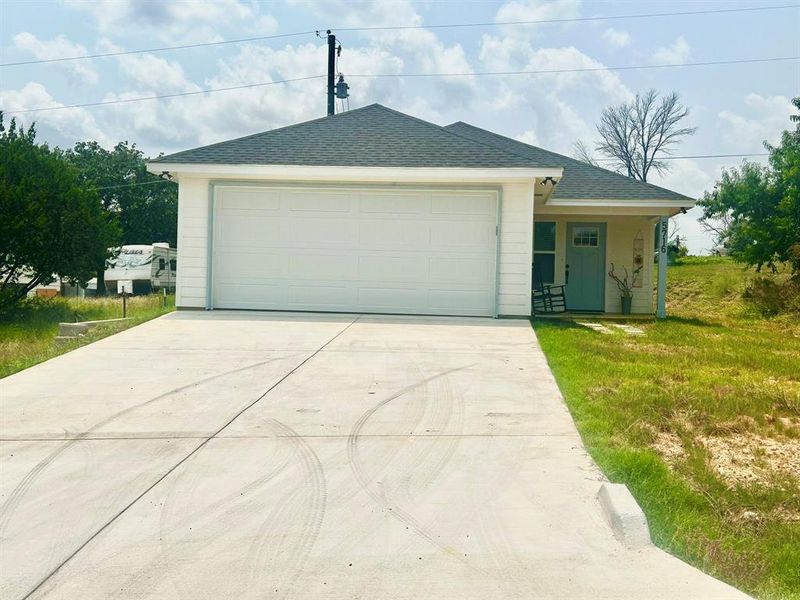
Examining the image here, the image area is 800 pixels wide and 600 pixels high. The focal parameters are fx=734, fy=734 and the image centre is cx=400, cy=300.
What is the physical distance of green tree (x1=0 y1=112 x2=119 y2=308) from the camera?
58.7ft

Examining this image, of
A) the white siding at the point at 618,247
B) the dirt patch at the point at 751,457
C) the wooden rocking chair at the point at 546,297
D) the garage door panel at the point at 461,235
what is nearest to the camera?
the dirt patch at the point at 751,457

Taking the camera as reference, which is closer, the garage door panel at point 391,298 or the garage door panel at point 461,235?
the garage door panel at point 461,235

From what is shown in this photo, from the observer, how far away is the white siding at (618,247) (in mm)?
17172

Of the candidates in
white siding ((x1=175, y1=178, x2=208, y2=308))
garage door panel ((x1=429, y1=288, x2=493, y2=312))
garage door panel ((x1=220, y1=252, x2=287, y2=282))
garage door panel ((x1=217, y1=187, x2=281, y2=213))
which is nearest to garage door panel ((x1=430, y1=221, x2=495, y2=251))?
garage door panel ((x1=429, y1=288, x2=493, y2=312))

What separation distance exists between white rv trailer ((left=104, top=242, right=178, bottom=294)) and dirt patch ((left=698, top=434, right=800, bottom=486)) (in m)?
24.7

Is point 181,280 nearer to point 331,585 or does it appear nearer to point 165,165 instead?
point 165,165

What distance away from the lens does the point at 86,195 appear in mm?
19875

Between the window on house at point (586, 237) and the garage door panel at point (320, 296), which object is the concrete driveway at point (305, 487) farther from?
the window on house at point (586, 237)

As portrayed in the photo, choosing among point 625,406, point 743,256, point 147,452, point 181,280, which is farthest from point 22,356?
point 743,256

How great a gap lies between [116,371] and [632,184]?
40.9 feet

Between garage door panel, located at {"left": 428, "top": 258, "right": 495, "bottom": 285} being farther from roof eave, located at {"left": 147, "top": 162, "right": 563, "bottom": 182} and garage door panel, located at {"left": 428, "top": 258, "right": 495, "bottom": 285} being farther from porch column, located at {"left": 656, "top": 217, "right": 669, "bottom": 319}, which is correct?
porch column, located at {"left": 656, "top": 217, "right": 669, "bottom": 319}

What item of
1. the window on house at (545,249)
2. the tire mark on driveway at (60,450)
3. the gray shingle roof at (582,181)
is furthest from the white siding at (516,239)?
the tire mark on driveway at (60,450)

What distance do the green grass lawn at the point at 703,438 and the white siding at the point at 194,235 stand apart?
6.15m

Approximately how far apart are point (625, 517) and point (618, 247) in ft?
46.7
